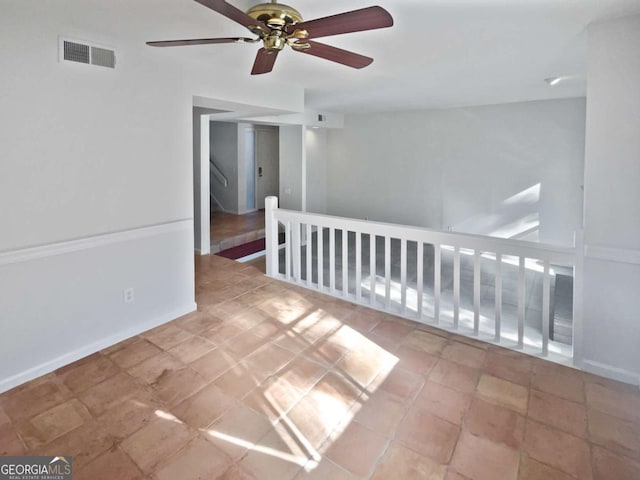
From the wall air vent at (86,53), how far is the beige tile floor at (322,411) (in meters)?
2.11

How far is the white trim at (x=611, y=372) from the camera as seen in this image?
2361mm

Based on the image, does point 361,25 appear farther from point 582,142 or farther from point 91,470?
point 582,142

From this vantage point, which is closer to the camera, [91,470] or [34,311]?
[91,470]

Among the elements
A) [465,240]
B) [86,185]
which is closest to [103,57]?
[86,185]

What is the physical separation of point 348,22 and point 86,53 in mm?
1949

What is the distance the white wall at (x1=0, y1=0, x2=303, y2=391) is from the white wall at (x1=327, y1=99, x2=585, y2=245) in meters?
4.92

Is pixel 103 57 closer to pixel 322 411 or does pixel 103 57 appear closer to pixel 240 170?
pixel 322 411

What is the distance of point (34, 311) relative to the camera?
2402 millimetres

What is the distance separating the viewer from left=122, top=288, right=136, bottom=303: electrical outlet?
2.92 metres

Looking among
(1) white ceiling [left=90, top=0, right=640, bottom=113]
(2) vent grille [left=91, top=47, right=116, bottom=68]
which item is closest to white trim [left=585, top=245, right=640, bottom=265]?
(1) white ceiling [left=90, top=0, right=640, bottom=113]

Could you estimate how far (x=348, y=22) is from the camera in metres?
1.67

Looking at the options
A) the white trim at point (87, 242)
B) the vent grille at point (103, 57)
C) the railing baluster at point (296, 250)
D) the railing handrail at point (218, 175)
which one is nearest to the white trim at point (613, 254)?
the railing baluster at point (296, 250)

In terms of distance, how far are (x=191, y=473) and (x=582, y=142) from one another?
663 cm

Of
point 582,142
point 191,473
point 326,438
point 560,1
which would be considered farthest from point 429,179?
point 191,473
